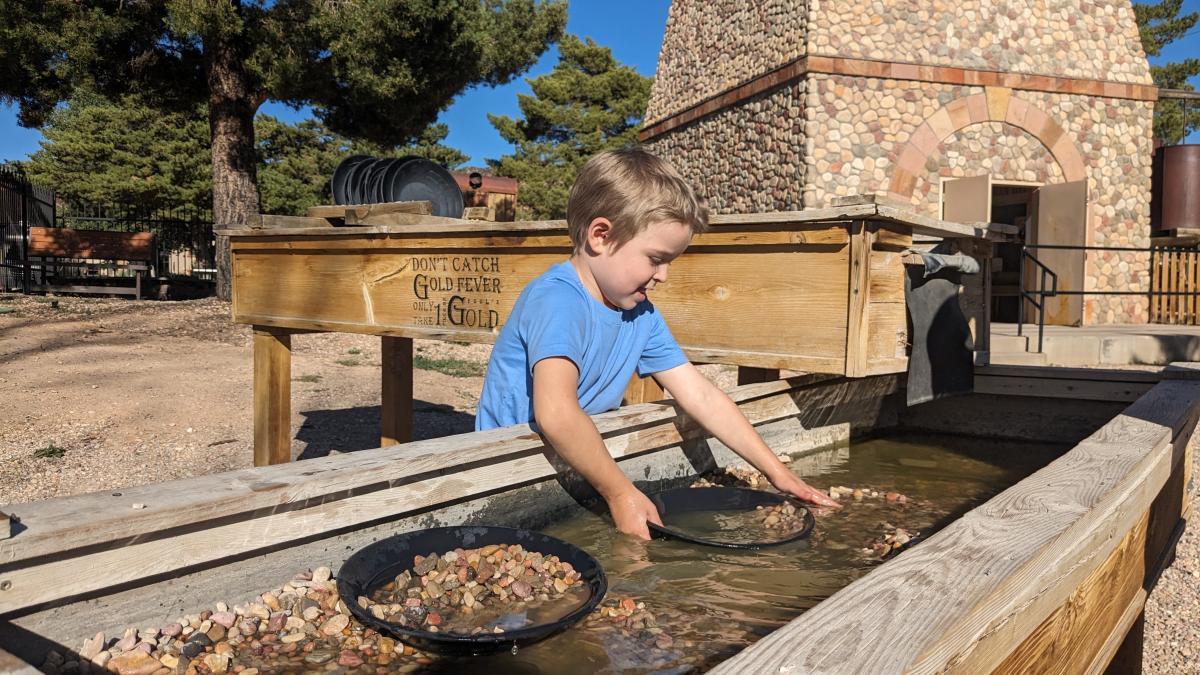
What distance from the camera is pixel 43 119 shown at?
14.7m

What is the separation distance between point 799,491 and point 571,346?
1.04m

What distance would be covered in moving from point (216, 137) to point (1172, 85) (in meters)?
28.4

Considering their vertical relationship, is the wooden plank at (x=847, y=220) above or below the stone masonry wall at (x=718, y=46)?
below

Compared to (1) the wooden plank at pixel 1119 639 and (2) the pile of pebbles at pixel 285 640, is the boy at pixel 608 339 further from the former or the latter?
(1) the wooden plank at pixel 1119 639

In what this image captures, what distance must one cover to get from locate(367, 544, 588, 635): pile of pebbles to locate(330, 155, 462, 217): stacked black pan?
3.39 m

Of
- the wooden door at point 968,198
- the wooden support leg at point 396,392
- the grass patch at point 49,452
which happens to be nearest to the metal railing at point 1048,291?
the wooden door at point 968,198

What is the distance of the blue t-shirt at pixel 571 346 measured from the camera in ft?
7.37

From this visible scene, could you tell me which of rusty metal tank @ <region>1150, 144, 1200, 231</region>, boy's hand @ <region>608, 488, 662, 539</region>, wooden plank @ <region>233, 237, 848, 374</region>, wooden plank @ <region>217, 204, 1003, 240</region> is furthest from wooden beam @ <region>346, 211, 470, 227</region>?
rusty metal tank @ <region>1150, 144, 1200, 231</region>

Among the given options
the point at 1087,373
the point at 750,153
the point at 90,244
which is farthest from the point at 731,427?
the point at 90,244

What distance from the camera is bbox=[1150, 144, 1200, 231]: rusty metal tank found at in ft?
44.2

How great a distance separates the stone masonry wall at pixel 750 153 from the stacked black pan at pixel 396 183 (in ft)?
26.1

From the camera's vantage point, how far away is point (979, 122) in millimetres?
12570

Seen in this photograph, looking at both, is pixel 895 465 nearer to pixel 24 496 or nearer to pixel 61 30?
pixel 24 496

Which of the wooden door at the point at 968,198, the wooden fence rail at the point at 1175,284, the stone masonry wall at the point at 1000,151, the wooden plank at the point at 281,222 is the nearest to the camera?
the wooden plank at the point at 281,222
